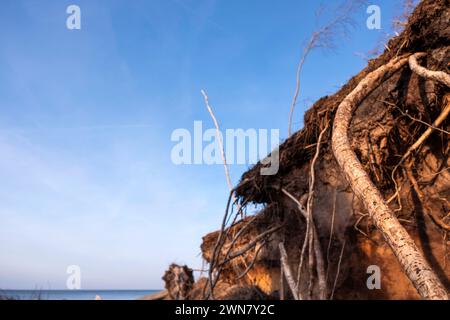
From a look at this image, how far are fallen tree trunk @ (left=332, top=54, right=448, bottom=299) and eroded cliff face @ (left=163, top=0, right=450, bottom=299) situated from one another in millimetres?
678

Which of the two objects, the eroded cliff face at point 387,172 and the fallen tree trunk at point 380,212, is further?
the eroded cliff face at point 387,172

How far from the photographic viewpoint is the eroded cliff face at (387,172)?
145 inches

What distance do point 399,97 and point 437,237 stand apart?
1.59 meters

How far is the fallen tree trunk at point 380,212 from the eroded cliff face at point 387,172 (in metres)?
0.68

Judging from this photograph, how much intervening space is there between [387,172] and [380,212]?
203 centimetres

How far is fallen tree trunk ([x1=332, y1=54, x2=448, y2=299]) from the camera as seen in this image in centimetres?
192

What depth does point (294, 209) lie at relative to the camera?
18.5 ft

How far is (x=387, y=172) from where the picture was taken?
416 cm

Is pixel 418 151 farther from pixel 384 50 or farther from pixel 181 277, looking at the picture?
pixel 181 277

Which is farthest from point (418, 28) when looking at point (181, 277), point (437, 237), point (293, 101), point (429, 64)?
point (181, 277)

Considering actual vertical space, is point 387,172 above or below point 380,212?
above
